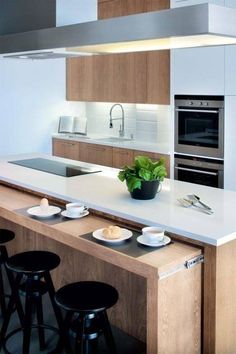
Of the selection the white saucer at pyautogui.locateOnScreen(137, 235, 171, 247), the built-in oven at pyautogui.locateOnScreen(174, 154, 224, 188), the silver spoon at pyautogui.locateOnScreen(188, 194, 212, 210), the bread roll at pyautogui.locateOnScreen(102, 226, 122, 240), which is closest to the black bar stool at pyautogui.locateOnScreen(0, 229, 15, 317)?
the bread roll at pyautogui.locateOnScreen(102, 226, 122, 240)

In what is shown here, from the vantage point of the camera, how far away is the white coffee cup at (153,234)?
2361mm

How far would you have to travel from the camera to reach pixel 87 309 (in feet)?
7.43

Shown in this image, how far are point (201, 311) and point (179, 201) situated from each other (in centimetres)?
76

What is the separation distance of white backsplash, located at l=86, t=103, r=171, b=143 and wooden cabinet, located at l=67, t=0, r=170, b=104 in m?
0.36

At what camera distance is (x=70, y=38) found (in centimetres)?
283

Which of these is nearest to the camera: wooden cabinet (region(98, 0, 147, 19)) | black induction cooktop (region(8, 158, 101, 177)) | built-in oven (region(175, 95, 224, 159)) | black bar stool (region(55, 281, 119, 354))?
black bar stool (region(55, 281, 119, 354))

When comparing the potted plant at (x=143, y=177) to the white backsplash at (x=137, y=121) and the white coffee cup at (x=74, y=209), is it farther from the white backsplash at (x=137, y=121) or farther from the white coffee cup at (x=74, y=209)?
the white backsplash at (x=137, y=121)

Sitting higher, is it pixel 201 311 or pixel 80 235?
pixel 80 235

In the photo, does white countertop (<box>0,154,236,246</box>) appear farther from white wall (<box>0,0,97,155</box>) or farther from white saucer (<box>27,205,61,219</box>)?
white wall (<box>0,0,97,155</box>)

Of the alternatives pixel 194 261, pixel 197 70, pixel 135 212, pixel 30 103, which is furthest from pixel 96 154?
pixel 194 261

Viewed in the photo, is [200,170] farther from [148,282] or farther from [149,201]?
[148,282]

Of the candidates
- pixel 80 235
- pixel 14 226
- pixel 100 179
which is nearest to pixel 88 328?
pixel 80 235

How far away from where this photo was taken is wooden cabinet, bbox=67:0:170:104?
5.56m

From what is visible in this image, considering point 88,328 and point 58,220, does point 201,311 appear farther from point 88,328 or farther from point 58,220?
point 58,220
